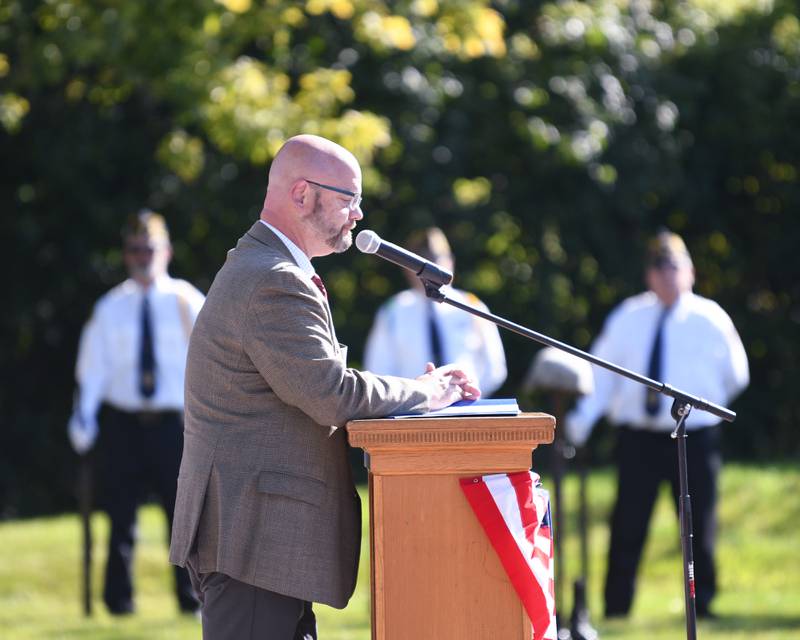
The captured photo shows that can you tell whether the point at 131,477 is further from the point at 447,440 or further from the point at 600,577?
the point at 447,440

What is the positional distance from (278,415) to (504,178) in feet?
38.5

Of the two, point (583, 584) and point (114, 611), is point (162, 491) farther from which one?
point (583, 584)

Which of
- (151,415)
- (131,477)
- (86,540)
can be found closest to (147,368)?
(151,415)

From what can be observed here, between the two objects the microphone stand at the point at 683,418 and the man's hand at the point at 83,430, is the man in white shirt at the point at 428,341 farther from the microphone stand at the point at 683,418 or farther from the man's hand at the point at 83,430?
the microphone stand at the point at 683,418

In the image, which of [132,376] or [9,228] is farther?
[9,228]

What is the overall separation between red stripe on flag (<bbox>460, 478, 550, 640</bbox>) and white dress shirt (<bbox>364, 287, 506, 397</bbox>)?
4.91 metres

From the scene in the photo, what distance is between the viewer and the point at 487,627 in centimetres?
418

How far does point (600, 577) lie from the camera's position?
37.0ft

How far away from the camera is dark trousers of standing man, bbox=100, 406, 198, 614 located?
9.02 meters

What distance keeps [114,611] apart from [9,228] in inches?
259

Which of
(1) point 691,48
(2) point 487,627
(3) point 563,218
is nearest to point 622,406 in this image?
(2) point 487,627

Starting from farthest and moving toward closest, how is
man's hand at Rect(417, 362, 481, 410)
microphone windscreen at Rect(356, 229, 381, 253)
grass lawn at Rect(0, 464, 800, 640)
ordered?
grass lawn at Rect(0, 464, 800, 640) < man's hand at Rect(417, 362, 481, 410) < microphone windscreen at Rect(356, 229, 381, 253)

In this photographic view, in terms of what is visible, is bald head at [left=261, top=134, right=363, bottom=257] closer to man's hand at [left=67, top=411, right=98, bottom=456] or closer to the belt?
the belt

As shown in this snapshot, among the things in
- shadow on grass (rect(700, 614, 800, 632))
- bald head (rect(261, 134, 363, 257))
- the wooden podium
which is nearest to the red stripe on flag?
the wooden podium
